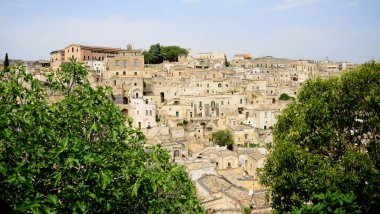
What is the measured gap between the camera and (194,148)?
39.2 m

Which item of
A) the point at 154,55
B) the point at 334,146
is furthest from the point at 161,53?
the point at 334,146

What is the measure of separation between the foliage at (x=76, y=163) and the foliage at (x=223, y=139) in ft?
109

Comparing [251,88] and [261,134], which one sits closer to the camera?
[261,134]

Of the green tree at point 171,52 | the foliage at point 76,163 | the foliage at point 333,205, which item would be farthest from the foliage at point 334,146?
the green tree at point 171,52

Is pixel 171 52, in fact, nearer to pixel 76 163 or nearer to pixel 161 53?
pixel 161 53

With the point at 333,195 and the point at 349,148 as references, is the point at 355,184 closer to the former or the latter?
the point at 349,148

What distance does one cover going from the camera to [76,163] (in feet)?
26.3

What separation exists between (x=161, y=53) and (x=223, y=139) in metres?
49.7

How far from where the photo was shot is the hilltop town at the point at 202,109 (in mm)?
28453

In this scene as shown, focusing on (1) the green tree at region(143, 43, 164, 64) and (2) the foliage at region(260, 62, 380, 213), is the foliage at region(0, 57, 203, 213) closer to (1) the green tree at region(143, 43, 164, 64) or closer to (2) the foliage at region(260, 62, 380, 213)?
(2) the foliage at region(260, 62, 380, 213)

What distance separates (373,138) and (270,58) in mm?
91591

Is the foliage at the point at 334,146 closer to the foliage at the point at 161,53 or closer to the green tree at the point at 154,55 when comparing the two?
the green tree at the point at 154,55

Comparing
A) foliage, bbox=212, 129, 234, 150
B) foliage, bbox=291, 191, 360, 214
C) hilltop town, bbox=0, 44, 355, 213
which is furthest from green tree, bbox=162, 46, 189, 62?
foliage, bbox=291, 191, 360, 214

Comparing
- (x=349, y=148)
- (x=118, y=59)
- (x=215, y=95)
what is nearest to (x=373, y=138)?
(x=349, y=148)
